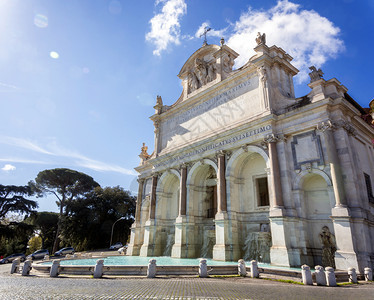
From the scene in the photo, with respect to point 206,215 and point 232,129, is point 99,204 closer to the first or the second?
point 206,215

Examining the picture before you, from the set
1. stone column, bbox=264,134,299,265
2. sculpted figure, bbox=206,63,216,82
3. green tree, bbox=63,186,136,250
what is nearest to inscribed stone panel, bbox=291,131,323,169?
stone column, bbox=264,134,299,265

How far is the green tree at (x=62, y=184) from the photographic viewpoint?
43522 mm

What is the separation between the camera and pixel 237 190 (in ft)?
65.2

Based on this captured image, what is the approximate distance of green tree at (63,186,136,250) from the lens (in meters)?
Answer: 44.5

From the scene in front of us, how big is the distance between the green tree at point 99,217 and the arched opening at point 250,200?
1356 inches

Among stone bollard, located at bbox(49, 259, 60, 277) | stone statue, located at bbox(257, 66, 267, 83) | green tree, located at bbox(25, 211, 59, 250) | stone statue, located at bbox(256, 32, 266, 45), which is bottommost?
stone bollard, located at bbox(49, 259, 60, 277)

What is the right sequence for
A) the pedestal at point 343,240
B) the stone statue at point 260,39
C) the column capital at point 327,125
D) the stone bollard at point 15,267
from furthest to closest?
1. the stone statue at point 260,39
2. the stone bollard at point 15,267
3. the column capital at point 327,125
4. the pedestal at point 343,240

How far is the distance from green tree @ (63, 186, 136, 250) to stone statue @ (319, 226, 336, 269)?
40.4 meters

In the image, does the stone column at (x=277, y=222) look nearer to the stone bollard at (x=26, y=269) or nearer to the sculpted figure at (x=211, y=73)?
the sculpted figure at (x=211, y=73)

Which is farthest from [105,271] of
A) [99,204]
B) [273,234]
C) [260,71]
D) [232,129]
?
[99,204]

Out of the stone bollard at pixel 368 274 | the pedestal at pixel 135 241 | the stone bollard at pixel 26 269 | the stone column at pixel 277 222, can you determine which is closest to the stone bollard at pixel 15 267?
the stone bollard at pixel 26 269

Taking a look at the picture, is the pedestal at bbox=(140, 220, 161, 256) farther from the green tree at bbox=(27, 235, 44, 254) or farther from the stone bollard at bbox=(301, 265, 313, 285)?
the green tree at bbox=(27, 235, 44, 254)

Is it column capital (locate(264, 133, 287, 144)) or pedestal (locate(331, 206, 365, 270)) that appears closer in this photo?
pedestal (locate(331, 206, 365, 270))

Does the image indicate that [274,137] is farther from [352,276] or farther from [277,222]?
[352,276]
